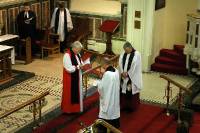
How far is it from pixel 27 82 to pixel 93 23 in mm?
4426

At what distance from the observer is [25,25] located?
46.8 ft

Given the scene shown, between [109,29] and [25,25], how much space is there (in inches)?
109

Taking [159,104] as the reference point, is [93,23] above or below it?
above

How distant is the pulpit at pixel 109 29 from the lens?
14.6m

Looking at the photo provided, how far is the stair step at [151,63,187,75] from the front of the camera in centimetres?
1335

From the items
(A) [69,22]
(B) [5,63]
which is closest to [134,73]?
(B) [5,63]

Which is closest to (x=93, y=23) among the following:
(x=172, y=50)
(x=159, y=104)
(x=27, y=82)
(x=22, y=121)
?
(x=172, y=50)

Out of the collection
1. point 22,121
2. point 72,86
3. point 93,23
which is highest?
point 93,23

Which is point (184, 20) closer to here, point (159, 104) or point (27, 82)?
point (159, 104)

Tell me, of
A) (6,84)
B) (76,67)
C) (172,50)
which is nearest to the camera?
(76,67)

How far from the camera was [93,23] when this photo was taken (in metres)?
15.8

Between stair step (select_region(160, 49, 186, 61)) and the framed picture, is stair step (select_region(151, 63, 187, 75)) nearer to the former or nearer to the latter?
stair step (select_region(160, 49, 186, 61))

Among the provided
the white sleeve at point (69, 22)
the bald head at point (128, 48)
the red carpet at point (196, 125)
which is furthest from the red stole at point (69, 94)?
the white sleeve at point (69, 22)

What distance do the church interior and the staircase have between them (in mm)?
30
